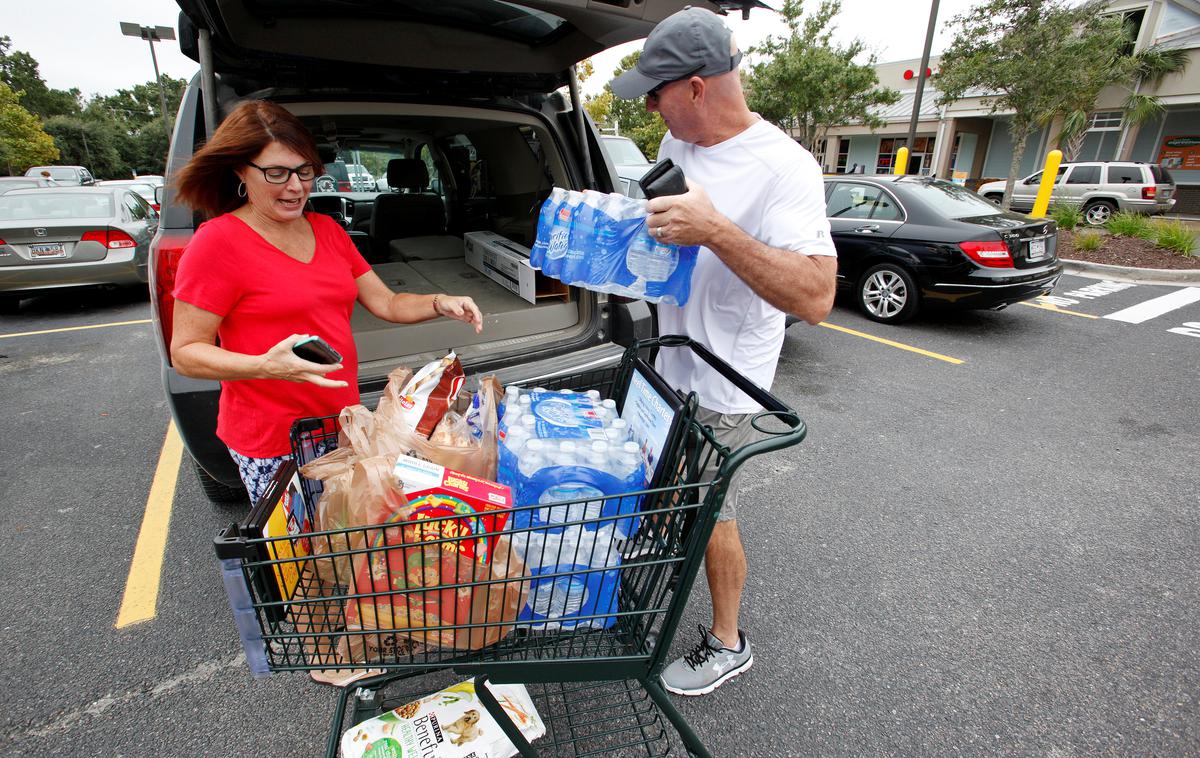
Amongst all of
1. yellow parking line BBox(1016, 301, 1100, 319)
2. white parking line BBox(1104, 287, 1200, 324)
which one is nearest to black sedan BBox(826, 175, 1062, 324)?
yellow parking line BBox(1016, 301, 1100, 319)

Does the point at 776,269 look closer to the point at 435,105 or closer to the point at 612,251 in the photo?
the point at 612,251

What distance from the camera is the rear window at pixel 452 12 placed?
2026 mm

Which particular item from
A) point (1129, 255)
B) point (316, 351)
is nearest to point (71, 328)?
point (316, 351)

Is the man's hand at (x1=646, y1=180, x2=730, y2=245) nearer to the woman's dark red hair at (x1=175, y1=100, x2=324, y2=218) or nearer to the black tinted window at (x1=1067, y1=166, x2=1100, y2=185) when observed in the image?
the woman's dark red hair at (x1=175, y1=100, x2=324, y2=218)

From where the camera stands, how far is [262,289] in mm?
1642

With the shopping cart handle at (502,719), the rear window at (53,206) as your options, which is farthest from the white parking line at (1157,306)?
the rear window at (53,206)

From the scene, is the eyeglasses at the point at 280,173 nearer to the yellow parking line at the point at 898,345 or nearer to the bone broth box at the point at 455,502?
the bone broth box at the point at 455,502

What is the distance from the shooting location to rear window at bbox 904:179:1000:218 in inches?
243

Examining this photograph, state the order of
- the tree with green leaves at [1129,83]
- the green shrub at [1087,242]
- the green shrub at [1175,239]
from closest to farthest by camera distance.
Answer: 1. the green shrub at [1175,239]
2. the green shrub at [1087,242]
3. the tree with green leaves at [1129,83]

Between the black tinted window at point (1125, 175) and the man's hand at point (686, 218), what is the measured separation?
68.2ft

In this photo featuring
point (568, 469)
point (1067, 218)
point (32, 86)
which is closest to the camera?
point (568, 469)

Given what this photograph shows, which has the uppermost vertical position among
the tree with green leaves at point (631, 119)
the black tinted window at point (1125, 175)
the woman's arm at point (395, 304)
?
the tree with green leaves at point (631, 119)

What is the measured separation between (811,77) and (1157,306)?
42.5 ft

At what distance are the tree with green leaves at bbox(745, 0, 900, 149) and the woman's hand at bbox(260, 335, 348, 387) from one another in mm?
19133
